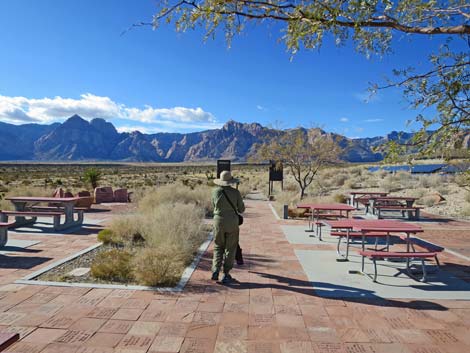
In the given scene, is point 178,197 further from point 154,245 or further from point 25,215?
point 154,245

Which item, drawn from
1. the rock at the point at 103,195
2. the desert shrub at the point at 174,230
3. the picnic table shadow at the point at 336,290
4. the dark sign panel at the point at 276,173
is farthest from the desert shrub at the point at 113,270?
the dark sign panel at the point at 276,173

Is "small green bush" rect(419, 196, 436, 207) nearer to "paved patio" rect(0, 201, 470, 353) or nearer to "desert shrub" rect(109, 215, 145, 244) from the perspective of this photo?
"paved patio" rect(0, 201, 470, 353)

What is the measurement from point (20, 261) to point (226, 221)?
3889 millimetres

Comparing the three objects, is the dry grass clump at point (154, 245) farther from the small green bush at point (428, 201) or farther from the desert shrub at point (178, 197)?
the small green bush at point (428, 201)

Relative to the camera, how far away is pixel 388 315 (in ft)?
14.2

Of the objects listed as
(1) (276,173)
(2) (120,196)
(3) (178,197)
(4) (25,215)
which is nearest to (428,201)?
(1) (276,173)

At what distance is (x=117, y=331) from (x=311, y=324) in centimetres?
206

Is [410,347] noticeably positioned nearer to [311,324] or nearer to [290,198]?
[311,324]

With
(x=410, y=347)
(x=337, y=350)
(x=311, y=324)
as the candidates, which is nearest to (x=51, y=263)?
(x=311, y=324)

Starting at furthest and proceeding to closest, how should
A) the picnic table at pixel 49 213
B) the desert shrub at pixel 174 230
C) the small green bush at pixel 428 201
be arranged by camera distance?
1. the small green bush at pixel 428 201
2. the picnic table at pixel 49 213
3. the desert shrub at pixel 174 230

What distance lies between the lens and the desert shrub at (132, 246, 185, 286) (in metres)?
5.22

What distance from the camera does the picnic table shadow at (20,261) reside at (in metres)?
6.15

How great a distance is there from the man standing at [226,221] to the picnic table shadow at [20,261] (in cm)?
322

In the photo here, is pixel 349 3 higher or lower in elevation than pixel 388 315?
higher
